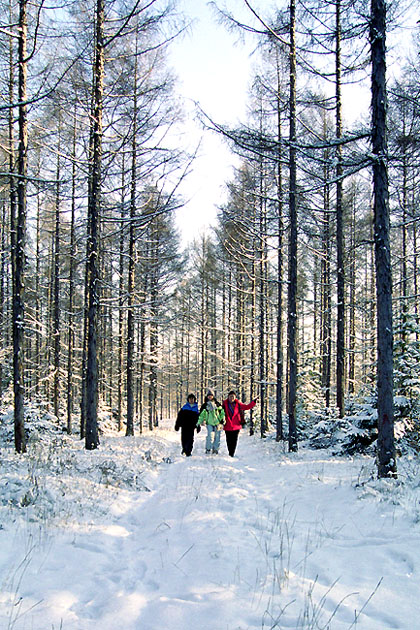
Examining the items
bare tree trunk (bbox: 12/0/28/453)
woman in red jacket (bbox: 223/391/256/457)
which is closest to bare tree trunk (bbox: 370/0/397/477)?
woman in red jacket (bbox: 223/391/256/457)

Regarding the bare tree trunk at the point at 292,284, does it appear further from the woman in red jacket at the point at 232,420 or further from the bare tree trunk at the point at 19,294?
the bare tree trunk at the point at 19,294

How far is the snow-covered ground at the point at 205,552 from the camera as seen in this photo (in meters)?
2.66

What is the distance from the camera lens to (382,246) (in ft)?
20.6

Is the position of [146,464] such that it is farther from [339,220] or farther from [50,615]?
[339,220]

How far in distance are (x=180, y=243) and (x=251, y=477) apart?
1527 cm

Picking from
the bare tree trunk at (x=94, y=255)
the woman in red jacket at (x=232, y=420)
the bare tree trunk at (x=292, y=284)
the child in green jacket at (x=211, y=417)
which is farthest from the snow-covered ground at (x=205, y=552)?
the child in green jacket at (x=211, y=417)

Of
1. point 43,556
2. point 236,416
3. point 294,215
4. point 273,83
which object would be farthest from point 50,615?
point 273,83

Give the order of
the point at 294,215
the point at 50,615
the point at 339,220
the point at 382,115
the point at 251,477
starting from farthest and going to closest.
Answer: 1. the point at 339,220
2. the point at 294,215
3. the point at 251,477
4. the point at 382,115
5. the point at 50,615

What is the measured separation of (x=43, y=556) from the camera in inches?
141

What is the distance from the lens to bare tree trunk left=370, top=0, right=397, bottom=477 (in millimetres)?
6195

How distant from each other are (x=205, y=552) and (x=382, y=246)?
5.24m

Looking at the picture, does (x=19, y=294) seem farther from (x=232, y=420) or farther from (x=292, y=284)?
(x=292, y=284)

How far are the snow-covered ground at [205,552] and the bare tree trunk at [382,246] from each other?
72 centimetres

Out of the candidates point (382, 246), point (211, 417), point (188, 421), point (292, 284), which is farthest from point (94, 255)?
point (382, 246)
